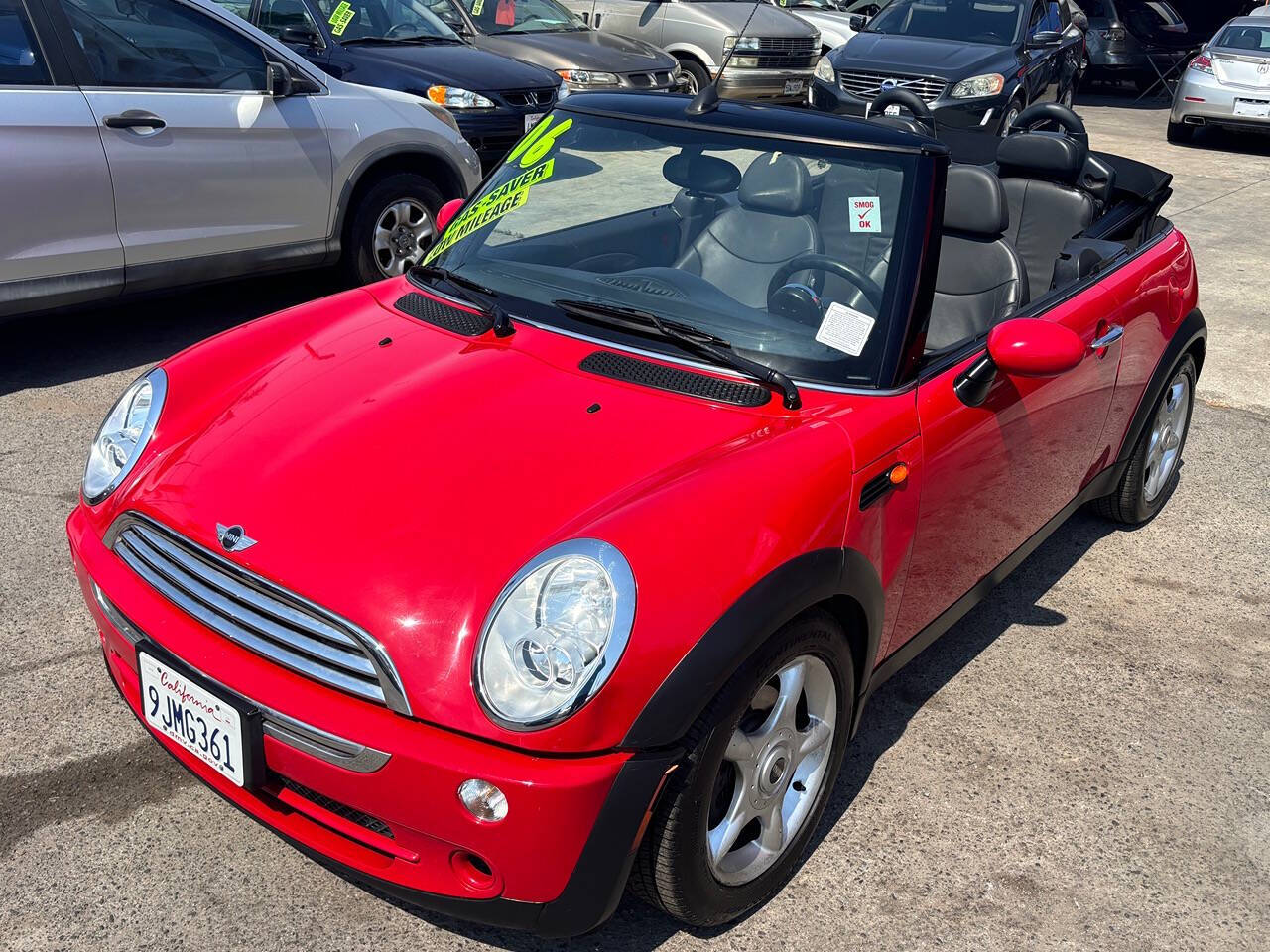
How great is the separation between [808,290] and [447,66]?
5978mm

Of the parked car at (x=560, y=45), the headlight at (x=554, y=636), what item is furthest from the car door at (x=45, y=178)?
the parked car at (x=560, y=45)

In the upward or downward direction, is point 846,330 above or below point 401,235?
above

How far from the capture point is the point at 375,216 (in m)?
6.59

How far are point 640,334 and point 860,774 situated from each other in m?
1.23

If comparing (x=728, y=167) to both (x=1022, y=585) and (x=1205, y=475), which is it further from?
(x=1205, y=475)

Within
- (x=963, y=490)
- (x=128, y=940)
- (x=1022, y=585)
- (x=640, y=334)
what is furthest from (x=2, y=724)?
(x=1022, y=585)

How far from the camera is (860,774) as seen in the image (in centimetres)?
316

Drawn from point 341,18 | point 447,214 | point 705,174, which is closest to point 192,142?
point 447,214

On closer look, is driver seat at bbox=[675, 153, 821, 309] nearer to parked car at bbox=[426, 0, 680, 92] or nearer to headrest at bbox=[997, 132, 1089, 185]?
headrest at bbox=[997, 132, 1089, 185]

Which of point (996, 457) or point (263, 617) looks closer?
point (263, 617)

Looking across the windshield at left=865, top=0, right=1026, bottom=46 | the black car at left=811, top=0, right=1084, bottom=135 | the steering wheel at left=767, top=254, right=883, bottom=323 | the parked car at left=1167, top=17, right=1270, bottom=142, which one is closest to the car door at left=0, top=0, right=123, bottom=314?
the steering wheel at left=767, top=254, right=883, bottom=323

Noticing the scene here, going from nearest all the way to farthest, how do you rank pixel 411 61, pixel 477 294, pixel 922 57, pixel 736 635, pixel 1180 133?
pixel 736 635
pixel 477 294
pixel 411 61
pixel 922 57
pixel 1180 133

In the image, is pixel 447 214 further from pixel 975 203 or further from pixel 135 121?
pixel 135 121

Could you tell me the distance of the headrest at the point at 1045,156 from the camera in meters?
4.55
